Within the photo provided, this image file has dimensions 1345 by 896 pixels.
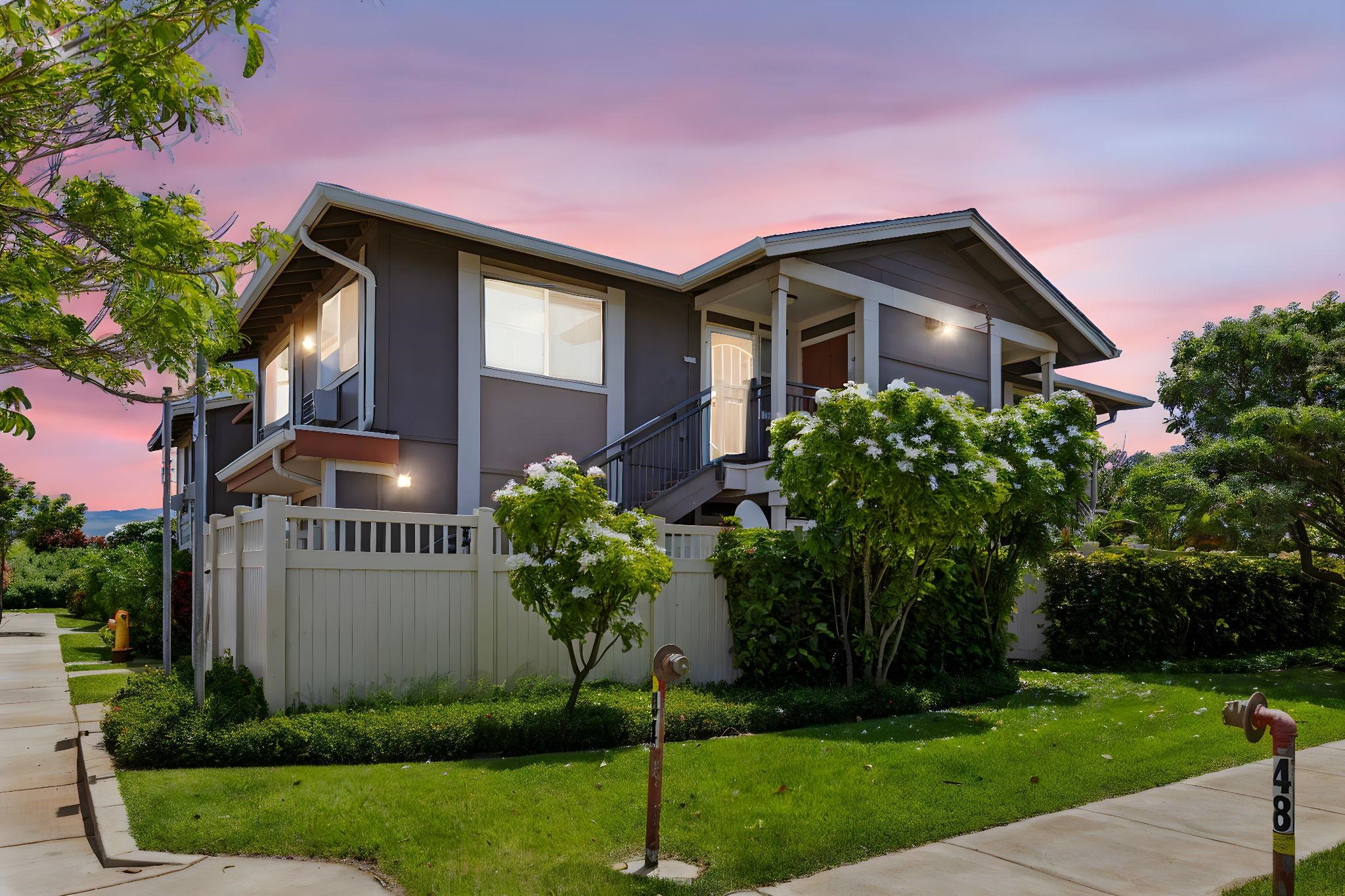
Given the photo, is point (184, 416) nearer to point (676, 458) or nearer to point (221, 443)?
point (221, 443)

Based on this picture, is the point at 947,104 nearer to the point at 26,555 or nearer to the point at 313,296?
the point at 313,296

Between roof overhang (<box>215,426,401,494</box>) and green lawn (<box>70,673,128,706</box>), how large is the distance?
3124 millimetres

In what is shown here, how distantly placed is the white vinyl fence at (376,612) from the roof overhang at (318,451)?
1.89 m

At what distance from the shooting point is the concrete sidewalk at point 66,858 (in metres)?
4.58

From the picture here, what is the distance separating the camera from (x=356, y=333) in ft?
43.6

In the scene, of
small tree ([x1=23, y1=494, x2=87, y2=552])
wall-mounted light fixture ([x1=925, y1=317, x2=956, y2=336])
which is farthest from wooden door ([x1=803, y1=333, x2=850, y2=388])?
small tree ([x1=23, y1=494, x2=87, y2=552])

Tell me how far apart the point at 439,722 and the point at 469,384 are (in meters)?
6.24

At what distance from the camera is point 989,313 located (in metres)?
17.3

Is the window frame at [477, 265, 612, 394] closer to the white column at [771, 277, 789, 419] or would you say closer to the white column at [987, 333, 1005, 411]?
the white column at [771, 277, 789, 419]

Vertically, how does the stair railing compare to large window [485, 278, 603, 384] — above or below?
below

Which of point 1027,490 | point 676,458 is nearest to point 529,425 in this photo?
point 676,458

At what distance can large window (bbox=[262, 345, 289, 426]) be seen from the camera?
1742 centimetres

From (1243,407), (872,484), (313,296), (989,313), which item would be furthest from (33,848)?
(1243,407)

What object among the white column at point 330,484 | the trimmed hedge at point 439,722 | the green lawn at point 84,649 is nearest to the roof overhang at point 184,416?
the green lawn at point 84,649
